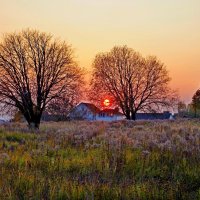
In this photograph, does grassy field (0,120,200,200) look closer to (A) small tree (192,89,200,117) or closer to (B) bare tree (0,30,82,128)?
(B) bare tree (0,30,82,128)

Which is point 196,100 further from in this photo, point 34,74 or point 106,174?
point 106,174

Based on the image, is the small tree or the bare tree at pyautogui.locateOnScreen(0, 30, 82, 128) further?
the small tree

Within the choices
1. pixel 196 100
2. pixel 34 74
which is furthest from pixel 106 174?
pixel 196 100

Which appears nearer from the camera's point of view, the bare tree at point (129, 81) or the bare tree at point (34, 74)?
the bare tree at point (34, 74)

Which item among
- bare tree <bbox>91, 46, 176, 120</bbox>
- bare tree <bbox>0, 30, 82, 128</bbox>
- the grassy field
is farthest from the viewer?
bare tree <bbox>91, 46, 176, 120</bbox>

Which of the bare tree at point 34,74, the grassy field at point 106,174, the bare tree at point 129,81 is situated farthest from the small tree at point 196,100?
the grassy field at point 106,174

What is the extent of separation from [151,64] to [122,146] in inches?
2279

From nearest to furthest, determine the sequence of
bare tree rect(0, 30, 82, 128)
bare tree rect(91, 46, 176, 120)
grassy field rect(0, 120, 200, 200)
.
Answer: grassy field rect(0, 120, 200, 200)
bare tree rect(0, 30, 82, 128)
bare tree rect(91, 46, 176, 120)

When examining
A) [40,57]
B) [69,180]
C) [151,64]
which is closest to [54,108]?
[40,57]

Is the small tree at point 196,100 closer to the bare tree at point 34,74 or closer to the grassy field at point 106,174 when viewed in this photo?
the bare tree at point 34,74

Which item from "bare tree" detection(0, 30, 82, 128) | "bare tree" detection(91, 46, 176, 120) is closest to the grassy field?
"bare tree" detection(0, 30, 82, 128)

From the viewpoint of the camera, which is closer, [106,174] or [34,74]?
[106,174]

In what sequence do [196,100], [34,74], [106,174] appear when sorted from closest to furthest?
[106,174] → [34,74] → [196,100]

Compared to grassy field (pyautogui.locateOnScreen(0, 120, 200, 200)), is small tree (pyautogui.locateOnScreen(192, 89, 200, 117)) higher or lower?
higher
